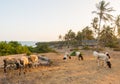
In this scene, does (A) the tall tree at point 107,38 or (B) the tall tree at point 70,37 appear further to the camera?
(B) the tall tree at point 70,37

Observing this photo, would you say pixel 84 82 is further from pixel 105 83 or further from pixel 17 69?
pixel 17 69

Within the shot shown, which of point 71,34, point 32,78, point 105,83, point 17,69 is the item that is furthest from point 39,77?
point 71,34

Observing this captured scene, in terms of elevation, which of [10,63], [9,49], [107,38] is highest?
[107,38]

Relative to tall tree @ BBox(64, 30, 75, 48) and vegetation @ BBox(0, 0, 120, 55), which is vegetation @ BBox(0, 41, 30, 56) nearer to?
vegetation @ BBox(0, 0, 120, 55)

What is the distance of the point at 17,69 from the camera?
15641 mm

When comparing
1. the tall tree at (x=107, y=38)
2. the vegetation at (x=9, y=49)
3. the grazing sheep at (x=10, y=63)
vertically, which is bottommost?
the grazing sheep at (x=10, y=63)

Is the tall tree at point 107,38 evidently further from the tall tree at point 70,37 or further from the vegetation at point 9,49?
the vegetation at point 9,49

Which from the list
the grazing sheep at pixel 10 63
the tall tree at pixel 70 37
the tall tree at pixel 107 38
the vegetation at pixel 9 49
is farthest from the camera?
the tall tree at pixel 70 37

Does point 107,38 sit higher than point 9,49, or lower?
higher

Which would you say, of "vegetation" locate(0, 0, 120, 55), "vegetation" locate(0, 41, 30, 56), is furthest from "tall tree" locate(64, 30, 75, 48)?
"vegetation" locate(0, 41, 30, 56)

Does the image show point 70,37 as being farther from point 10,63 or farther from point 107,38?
point 10,63

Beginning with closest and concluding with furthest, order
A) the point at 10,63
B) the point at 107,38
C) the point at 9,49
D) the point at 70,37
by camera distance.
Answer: the point at 10,63, the point at 9,49, the point at 107,38, the point at 70,37

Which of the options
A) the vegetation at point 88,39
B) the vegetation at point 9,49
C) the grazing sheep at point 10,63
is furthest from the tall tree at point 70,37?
the grazing sheep at point 10,63

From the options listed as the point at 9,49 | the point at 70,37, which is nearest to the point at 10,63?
the point at 9,49
